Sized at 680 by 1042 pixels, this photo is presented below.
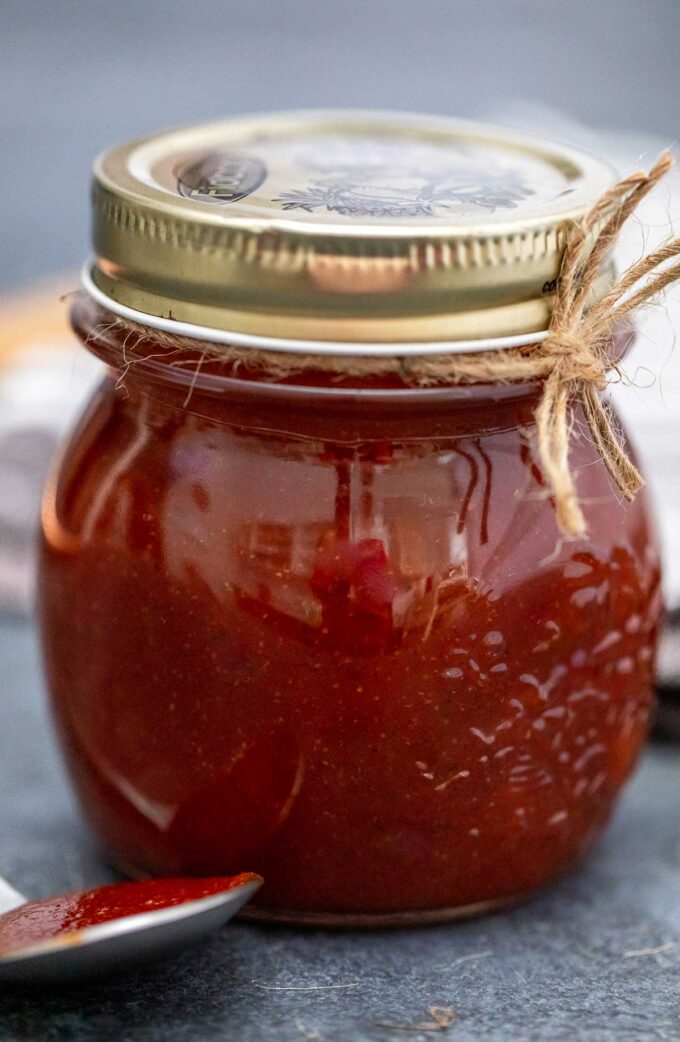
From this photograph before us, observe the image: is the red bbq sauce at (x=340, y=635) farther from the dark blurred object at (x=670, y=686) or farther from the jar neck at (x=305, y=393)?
the dark blurred object at (x=670, y=686)

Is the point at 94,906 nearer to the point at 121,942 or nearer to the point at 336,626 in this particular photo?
the point at 121,942

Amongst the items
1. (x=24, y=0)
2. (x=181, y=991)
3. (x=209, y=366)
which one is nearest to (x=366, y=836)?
(x=181, y=991)

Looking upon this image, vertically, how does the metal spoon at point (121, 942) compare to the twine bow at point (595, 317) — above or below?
below

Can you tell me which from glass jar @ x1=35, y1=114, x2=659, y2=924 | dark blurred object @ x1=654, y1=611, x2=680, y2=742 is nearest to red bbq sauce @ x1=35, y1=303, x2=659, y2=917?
glass jar @ x1=35, y1=114, x2=659, y2=924

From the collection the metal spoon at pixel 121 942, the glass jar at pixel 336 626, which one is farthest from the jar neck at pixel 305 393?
the metal spoon at pixel 121 942

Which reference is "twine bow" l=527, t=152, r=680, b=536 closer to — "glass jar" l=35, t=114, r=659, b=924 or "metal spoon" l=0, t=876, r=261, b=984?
"glass jar" l=35, t=114, r=659, b=924

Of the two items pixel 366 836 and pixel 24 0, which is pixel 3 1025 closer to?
pixel 366 836
